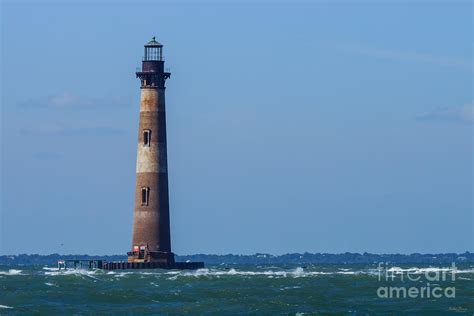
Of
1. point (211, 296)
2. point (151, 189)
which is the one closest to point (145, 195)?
point (151, 189)

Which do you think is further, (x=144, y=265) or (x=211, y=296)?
(x=144, y=265)

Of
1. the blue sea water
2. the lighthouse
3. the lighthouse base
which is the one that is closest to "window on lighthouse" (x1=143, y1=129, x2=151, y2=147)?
the lighthouse

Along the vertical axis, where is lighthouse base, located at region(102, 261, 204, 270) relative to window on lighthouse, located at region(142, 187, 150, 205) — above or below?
below

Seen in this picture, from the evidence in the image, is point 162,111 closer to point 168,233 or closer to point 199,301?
point 168,233

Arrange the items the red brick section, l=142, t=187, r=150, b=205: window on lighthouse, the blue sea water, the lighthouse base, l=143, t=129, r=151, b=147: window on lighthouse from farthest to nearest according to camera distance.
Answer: the lighthouse base, l=143, t=129, r=151, b=147: window on lighthouse, the red brick section, l=142, t=187, r=150, b=205: window on lighthouse, the blue sea water

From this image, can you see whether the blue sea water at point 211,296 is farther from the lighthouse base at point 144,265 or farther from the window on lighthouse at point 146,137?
the window on lighthouse at point 146,137

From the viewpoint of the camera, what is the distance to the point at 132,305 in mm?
64125

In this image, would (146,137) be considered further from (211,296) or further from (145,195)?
(211,296)

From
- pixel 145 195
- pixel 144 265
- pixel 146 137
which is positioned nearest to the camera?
pixel 145 195

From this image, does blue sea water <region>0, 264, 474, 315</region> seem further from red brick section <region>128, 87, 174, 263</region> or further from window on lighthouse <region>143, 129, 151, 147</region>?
window on lighthouse <region>143, 129, 151, 147</region>

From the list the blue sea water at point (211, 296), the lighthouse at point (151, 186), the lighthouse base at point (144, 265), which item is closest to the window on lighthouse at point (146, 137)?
the lighthouse at point (151, 186)

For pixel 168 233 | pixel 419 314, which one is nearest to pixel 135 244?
pixel 168 233

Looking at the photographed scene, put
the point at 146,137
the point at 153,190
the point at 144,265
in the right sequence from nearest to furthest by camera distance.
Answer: the point at 153,190 → the point at 146,137 → the point at 144,265

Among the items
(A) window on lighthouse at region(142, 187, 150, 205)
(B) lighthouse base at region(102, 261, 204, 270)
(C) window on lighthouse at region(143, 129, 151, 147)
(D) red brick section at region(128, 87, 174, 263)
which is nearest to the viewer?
(A) window on lighthouse at region(142, 187, 150, 205)
